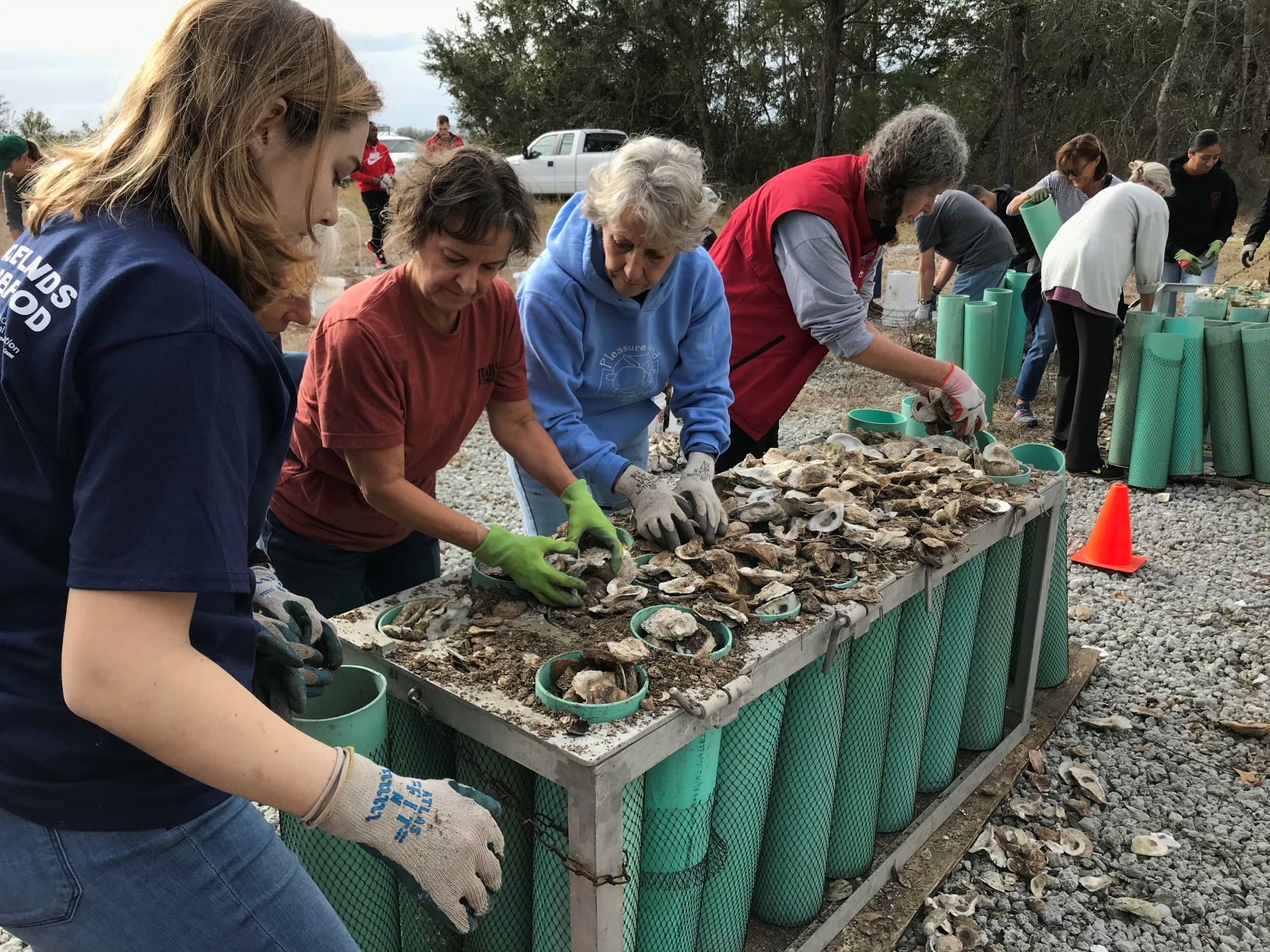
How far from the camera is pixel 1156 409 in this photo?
572 centimetres

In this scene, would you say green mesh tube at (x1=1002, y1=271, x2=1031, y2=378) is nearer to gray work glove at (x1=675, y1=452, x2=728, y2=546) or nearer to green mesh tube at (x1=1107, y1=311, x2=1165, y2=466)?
green mesh tube at (x1=1107, y1=311, x2=1165, y2=466)

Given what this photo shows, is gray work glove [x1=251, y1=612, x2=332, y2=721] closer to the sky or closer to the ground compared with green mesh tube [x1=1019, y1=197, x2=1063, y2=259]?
closer to the ground

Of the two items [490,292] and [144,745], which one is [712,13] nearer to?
[490,292]

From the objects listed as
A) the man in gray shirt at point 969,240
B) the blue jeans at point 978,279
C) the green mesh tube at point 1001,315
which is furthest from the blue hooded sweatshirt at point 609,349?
the blue jeans at point 978,279

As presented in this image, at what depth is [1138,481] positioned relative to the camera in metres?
5.89

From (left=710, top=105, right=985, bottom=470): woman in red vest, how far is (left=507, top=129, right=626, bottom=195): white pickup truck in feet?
49.9

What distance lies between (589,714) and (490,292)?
44.2 inches

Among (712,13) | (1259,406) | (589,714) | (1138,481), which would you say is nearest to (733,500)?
(589,714)

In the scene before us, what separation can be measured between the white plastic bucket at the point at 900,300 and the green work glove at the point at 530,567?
29.4 ft

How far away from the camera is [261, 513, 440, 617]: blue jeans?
8.07ft

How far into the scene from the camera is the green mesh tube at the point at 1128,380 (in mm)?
5660

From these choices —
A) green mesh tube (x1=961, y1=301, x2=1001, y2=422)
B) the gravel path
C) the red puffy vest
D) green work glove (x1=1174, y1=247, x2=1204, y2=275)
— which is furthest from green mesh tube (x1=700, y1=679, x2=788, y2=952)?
green work glove (x1=1174, y1=247, x2=1204, y2=275)

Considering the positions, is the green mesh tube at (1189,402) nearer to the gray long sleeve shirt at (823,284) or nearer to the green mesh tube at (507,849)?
the gray long sleeve shirt at (823,284)

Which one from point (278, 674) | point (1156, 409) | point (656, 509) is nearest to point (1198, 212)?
point (1156, 409)
